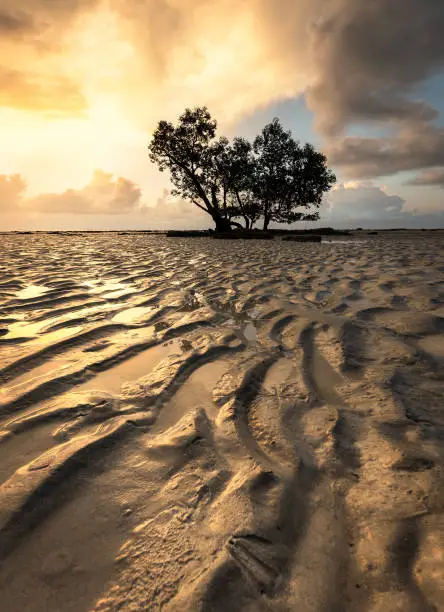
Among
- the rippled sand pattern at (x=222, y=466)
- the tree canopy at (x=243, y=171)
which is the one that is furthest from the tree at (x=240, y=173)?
the rippled sand pattern at (x=222, y=466)

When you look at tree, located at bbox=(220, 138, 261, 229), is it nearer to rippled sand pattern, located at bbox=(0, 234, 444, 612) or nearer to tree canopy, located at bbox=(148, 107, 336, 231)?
tree canopy, located at bbox=(148, 107, 336, 231)

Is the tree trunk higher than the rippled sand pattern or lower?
higher

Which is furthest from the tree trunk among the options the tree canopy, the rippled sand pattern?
the rippled sand pattern

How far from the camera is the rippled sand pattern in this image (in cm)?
109

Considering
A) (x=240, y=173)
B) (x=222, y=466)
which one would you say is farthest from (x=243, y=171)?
(x=222, y=466)

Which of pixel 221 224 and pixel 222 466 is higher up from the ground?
pixel 221 224

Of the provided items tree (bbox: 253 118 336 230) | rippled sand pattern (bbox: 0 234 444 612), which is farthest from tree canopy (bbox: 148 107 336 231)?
rippled sand pattern (bbox: 0 234 444 612)

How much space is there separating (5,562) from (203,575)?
63 cm

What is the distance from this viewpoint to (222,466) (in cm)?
162

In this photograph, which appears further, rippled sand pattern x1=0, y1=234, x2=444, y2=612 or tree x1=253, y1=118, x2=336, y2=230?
tree x1=253, y1=118, x2=336, y2=230

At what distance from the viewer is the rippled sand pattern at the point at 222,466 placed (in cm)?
109

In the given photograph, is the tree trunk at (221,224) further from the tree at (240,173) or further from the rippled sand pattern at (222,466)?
the rippled sand pattern at (222,466)

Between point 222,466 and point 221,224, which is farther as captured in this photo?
point 221,224

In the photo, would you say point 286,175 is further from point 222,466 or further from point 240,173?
point 222,466
